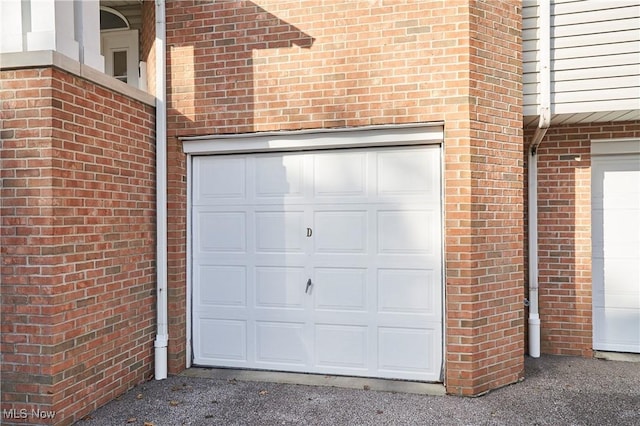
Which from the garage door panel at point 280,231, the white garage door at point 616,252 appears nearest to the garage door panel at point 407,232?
the garage door panel at point 280,231

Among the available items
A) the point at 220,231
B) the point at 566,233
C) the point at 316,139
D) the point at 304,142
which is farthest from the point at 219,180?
the point at 566,233

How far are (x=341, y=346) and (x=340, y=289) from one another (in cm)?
57

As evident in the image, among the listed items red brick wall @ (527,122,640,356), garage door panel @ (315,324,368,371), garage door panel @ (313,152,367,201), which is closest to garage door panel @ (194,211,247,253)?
garage door panel @ (313,152,367,201)

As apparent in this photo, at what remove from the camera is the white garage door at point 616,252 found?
5281mm

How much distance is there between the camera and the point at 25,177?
3523 millimetres

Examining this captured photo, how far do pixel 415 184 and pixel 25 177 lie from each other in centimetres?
330

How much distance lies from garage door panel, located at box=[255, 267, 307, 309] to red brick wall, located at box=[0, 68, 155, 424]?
4.41 feet

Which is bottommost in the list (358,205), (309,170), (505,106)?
(358,205)

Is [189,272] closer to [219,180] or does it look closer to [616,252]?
[219,180]

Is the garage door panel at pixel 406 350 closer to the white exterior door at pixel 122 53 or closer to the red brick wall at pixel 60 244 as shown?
the red brick wall at pixel 60 244

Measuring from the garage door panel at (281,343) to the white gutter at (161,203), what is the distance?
0.95m

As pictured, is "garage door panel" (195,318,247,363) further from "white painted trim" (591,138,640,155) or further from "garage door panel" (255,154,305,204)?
"white painted trim" (591,138,640,155)

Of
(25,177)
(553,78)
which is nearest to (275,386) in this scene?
(25,177)

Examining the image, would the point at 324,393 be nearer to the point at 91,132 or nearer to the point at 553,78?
the point at 91,132
